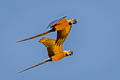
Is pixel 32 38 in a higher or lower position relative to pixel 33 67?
higher

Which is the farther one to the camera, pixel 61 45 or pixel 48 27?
pixel 61 45

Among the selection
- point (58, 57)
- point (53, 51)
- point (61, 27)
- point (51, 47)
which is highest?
point (61, 27)

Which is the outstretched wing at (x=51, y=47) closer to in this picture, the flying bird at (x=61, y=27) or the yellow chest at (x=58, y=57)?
the yellow chest at (x=58, y=57)

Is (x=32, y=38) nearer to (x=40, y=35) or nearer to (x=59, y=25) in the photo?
(x=40, y=35)

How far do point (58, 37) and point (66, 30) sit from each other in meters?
1.24

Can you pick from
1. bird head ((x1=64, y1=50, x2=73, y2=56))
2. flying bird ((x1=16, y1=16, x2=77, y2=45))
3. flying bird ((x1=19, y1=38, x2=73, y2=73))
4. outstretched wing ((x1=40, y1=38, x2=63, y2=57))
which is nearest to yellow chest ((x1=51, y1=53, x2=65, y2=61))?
flying bird ((x1=19, y1=38, x2=73, y2=73))

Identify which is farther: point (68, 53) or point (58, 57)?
point (68, 53)

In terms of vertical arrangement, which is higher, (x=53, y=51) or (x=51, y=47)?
(x=51, y=47)

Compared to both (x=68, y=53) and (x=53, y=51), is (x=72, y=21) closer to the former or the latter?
(x=68, y=53)

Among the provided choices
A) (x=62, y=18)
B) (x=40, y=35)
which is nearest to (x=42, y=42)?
(x=40, y=35)

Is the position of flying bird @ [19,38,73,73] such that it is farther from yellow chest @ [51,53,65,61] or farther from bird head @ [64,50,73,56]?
bird head @ [64,50,73,56]

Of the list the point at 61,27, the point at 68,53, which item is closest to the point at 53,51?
the point at 68,53

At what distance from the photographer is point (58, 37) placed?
2997 cm

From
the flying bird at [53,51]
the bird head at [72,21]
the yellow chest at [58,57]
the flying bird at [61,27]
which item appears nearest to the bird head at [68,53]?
the flying bird at [53,51]
